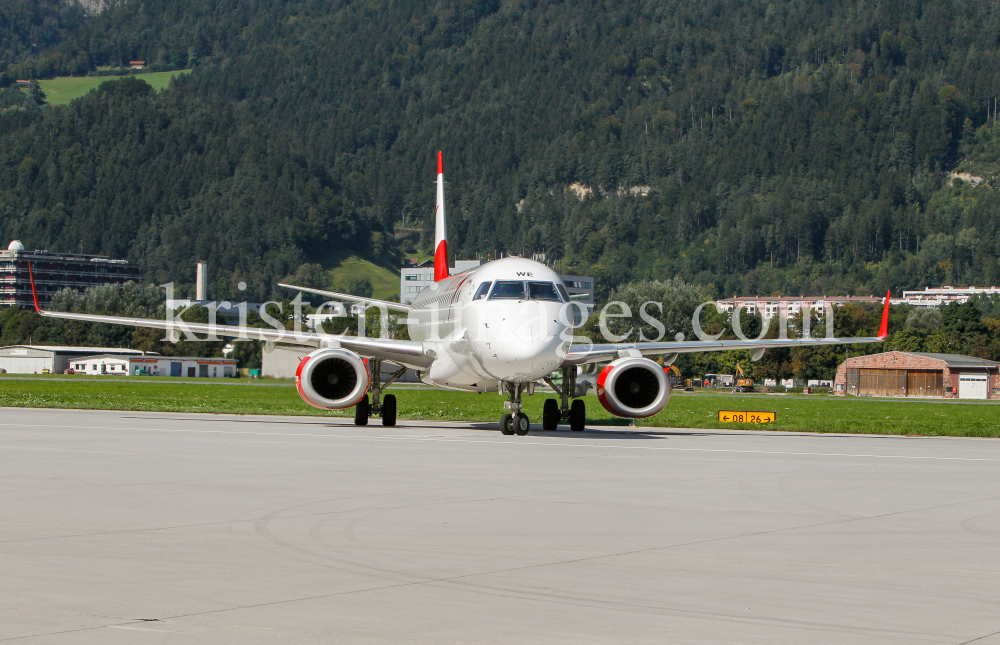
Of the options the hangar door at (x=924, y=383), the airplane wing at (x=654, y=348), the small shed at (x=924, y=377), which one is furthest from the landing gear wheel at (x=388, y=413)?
the hangar door at (x=924, y=383)

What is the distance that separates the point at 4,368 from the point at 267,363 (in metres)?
37.9

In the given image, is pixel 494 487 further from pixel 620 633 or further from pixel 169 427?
pixel 169 427

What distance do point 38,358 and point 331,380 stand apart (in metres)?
107

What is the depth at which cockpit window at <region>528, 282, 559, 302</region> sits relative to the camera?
24.2m

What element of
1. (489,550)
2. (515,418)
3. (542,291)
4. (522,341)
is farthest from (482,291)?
(489,550)

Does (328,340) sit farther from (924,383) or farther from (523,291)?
(924,383)

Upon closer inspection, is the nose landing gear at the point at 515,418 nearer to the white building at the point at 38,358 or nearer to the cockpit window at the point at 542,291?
the cockpit window at the point at 542,291

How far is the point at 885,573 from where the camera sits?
8914 mm

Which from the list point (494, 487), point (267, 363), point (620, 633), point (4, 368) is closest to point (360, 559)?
point (620, 633)

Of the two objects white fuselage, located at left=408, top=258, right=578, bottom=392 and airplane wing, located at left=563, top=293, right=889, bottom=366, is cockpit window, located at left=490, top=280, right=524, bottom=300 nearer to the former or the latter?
white fuselage, located at left=408, top=258, right=578, bottom=392

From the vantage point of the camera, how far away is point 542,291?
2438 centimetres

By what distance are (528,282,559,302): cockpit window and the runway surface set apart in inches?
232

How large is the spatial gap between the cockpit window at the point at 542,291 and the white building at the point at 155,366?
10163 centimetres

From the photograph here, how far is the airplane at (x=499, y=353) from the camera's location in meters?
23.7
